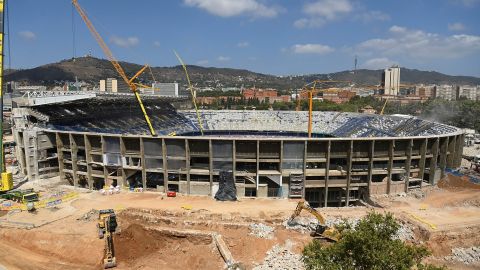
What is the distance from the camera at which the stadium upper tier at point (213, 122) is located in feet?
236

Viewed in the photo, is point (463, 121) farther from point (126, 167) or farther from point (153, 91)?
point (126, 167)

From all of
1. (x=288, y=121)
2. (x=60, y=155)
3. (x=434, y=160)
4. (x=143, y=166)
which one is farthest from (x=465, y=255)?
(x=288, y=121)

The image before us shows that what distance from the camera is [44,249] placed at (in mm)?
38344

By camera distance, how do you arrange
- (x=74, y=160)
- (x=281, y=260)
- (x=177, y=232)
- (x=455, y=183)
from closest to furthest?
(x=281, y=260) < (x=177, y=232) < (x=455, y=183) < (x=74, y=160)

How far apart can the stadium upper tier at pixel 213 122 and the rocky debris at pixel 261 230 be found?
1757 inches

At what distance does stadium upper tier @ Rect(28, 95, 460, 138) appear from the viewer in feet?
236

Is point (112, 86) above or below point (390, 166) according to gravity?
above

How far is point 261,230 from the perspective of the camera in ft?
127

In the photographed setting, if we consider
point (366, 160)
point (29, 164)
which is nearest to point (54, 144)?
point (29, 164)

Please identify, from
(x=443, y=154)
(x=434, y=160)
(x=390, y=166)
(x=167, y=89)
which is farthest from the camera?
(x=167, y=89)

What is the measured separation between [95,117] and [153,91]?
128 feet

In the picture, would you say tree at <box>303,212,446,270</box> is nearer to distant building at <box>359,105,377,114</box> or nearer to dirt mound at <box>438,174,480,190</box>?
dirt mound at <box>438,174,480,190</box>

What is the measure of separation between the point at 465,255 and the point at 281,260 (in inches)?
817

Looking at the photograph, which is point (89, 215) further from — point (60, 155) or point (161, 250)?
point (60, 155)
